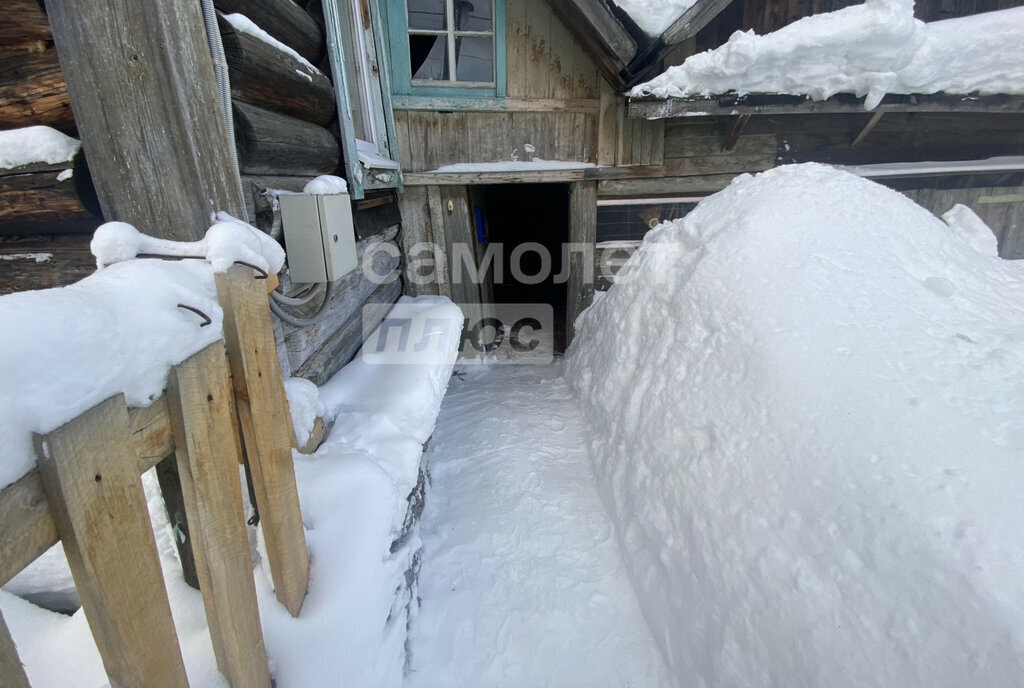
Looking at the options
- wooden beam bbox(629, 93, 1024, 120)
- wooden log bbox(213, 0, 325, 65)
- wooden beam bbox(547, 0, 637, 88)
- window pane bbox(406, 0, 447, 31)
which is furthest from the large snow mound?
window pane bbox(406, 0, 447, 31)

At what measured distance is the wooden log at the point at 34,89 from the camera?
1448mm

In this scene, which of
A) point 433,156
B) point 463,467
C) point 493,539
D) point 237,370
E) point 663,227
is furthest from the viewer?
point 433,156

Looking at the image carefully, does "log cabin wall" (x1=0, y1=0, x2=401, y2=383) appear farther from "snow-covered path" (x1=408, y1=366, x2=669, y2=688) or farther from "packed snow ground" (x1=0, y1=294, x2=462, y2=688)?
"snow-covered path" (x1=408, y1=366, x2=669, y2=688)

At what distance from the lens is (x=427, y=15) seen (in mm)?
4266

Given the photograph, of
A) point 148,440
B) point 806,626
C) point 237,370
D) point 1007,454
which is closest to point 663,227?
point 1007,454

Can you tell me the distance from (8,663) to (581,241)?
4.91m

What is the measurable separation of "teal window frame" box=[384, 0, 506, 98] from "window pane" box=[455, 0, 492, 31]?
117 millimetres

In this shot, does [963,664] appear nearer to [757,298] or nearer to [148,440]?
Result: [757,298]

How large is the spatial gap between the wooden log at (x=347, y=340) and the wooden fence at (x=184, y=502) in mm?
1045

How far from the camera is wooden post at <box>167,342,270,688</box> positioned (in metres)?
0.98

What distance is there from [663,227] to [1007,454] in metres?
2.83

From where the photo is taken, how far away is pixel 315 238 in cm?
204

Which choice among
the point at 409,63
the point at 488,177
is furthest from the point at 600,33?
the point at 409,63

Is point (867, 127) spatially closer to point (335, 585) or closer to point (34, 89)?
point (335, 585)
